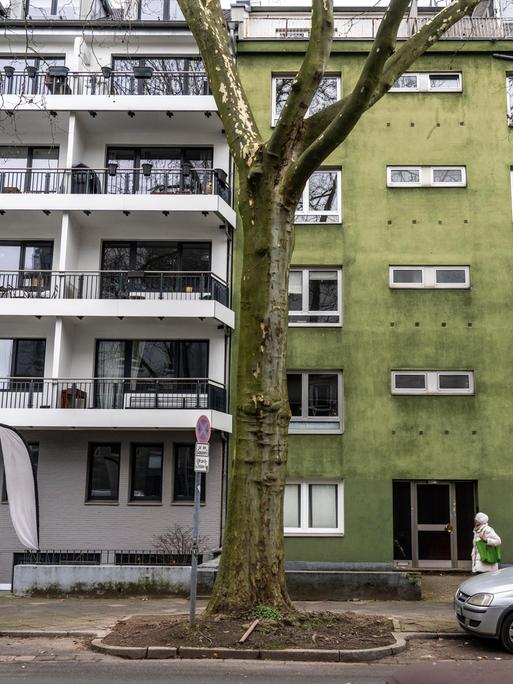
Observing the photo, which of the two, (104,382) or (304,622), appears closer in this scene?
Answer: (304,622)

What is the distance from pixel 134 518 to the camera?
66.5 feet

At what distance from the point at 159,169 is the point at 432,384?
393 inches

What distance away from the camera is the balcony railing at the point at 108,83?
21891mm

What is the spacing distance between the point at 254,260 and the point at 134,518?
438 inches

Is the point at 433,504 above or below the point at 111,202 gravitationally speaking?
below

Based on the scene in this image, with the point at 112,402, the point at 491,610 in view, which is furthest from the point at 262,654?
the point at 112,402

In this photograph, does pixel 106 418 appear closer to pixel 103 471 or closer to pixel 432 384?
pixel 103 471

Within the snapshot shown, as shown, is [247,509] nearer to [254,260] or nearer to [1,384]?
[254,260]

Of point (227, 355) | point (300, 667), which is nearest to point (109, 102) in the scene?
point (227, 355)

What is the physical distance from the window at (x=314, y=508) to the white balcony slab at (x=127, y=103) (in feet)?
36.0

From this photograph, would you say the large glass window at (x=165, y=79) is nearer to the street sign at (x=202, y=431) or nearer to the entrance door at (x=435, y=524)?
the entrance door at (x=435, y=524)

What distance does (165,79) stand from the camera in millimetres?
22328

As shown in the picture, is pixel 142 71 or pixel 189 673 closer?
pixel 189 673

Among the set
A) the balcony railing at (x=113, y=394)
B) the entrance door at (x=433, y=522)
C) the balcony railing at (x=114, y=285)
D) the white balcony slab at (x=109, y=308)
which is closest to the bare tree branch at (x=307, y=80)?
the white balcony slab at (x=109, y=308)
